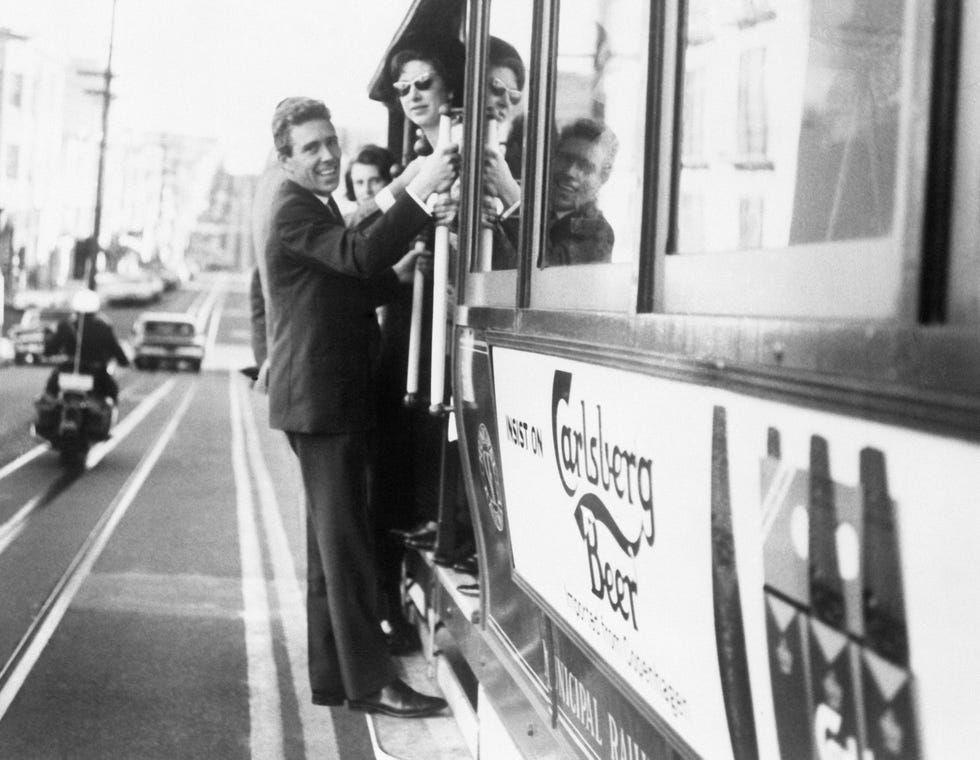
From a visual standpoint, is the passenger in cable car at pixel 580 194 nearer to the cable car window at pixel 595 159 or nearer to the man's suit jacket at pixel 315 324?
the cable car window at pixel 595 159

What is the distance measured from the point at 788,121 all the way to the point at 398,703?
10.3 ft

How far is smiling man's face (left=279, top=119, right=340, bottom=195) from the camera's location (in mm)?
4562

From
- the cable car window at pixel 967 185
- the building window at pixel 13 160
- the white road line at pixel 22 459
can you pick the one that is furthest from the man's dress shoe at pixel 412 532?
the building window at pixel 13 160

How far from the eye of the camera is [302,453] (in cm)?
446

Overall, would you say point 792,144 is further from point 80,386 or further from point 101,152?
point 101,152

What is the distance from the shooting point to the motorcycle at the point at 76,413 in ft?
44.3

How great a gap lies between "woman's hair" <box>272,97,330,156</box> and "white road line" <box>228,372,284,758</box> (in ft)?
6.39

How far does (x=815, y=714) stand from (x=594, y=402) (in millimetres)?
913

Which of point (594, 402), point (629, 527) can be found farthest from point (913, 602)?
point (594, 402)

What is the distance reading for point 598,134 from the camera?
251 cm

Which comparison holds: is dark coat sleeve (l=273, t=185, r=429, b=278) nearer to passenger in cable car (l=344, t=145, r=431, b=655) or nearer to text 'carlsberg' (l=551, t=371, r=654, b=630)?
passenger in cable car (l=344, t=145, r=431, b=655)

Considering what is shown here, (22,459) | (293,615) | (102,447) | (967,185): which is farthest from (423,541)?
(102,447)

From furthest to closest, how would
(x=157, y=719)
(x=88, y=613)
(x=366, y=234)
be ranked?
(x=88, y=613), (x=157, y=719), (x=366, y=234)

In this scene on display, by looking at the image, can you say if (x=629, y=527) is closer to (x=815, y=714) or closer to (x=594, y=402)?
(x=594, y=402)
